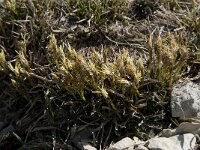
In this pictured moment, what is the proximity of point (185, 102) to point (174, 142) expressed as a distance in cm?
32

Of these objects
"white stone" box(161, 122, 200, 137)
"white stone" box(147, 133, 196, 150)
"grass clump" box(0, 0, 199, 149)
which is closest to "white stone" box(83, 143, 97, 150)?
"grass clump" box(0, 0, 199, 149)

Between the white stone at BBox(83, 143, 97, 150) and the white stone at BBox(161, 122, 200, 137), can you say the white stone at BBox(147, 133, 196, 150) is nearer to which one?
the white stone at BBox(161, 122, 200, 137)

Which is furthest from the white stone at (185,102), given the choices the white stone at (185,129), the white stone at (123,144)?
the white stone at (123,144)

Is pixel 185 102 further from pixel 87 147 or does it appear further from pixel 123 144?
pixel 87 147

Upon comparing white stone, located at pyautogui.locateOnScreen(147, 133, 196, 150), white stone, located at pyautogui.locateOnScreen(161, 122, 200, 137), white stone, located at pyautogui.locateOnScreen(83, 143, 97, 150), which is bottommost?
white stone, located at pyautogui.locateOnScreen(83, 143, 97, 150)

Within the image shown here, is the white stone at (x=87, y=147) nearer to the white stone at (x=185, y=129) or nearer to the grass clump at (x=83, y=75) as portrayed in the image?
the grass clump at (x=83, y=75)

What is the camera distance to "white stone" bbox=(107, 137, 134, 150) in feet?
9.93

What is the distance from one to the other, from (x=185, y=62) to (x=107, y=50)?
26.4 inches

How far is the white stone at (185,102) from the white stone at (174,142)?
167 millimetres

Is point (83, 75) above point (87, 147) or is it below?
above

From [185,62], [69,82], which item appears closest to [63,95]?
[69,82]

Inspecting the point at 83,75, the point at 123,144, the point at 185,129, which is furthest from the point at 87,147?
the point at 185,129

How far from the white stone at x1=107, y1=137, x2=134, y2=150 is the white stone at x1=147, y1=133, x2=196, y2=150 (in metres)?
0.13

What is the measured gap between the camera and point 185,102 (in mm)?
3154
